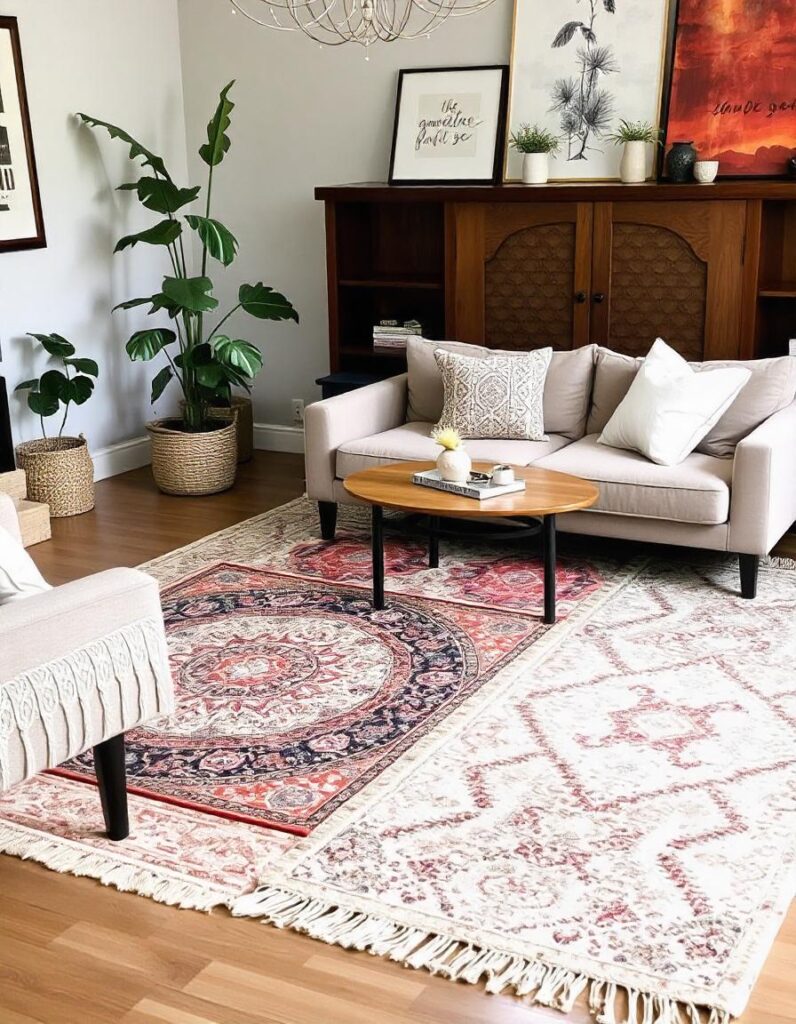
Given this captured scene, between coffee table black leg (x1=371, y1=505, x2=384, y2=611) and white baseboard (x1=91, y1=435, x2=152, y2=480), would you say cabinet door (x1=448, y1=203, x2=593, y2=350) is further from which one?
white baseboard (x1=91, y1=435, x2=152, y2=480)

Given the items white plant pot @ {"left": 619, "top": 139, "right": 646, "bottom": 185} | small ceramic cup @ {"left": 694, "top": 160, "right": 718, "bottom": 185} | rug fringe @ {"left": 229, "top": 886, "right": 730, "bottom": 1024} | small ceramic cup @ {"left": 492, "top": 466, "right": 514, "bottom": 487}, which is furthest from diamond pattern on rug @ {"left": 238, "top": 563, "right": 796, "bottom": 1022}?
white plant pot @ {"left": 619, "top": 139, "right": 646, "bottom": 185}

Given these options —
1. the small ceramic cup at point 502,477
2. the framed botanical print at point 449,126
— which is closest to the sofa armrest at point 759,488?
the small ceramic cup at point 502,477

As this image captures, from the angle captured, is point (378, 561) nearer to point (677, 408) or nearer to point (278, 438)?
point (677, 408)

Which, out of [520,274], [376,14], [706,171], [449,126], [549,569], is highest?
[376,14]

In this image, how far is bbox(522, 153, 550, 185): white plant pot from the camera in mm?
5453

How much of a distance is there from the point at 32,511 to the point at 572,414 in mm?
2294

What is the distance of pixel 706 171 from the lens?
16.6ft

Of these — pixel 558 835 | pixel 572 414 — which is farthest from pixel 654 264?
pixel 558 835

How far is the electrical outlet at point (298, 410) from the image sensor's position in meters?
6.64

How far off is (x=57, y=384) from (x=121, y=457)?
90cm

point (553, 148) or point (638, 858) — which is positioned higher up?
point (553, 148)

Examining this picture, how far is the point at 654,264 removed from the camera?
5.13 meters

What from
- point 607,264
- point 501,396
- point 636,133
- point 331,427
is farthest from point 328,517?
point 636,133

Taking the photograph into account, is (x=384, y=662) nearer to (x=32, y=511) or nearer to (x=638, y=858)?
(x=638, y=858)
